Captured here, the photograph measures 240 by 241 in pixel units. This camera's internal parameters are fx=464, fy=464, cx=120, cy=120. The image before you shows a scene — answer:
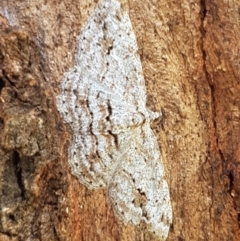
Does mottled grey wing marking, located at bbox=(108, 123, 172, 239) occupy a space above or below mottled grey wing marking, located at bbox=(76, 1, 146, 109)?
below

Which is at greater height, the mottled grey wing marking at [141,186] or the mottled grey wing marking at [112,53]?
the mottled grey wing marking at [112,53]

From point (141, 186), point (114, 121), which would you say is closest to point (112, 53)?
point (114, 121)

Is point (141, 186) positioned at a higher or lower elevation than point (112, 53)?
lower

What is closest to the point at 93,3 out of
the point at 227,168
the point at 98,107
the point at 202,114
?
the point at 98,107

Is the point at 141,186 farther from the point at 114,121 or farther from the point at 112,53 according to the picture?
the point at 112,53

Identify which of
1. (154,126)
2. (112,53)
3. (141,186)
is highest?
(112,53)
